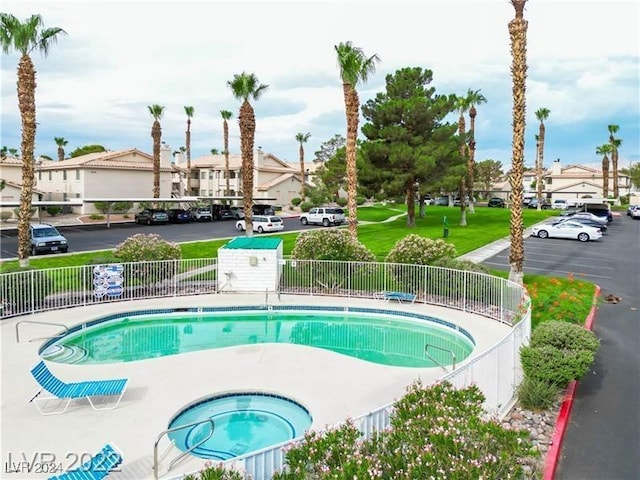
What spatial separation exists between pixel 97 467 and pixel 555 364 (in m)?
8.42

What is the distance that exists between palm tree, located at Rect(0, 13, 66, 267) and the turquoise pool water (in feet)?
53.2

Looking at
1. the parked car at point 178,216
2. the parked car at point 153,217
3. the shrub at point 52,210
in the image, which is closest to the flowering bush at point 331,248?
the parked car at point 153,217

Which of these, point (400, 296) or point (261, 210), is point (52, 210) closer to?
point (261, 210)

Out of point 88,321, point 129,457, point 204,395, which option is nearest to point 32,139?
point 88,321

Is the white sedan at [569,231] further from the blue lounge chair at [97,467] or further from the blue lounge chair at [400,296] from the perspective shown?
the blue lounge chair at [97,467]

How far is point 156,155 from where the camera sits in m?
54.7

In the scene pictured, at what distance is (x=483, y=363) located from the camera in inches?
354

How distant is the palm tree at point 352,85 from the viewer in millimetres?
28000

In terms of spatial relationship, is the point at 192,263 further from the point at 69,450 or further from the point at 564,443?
the point at 564,443

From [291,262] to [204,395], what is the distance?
996cm

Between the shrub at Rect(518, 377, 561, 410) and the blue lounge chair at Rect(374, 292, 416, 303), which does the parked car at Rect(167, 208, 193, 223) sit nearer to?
the blue lounge chair at Rect(374, 292, 416, 303)

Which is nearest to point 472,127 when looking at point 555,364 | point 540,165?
point 540,165

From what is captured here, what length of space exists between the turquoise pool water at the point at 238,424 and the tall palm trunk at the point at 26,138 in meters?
16.2

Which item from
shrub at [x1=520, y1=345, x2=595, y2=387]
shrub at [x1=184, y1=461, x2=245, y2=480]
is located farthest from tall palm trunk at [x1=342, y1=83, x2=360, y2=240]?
shrub at [x1=184, y1=461, x2=245, y2=480]
